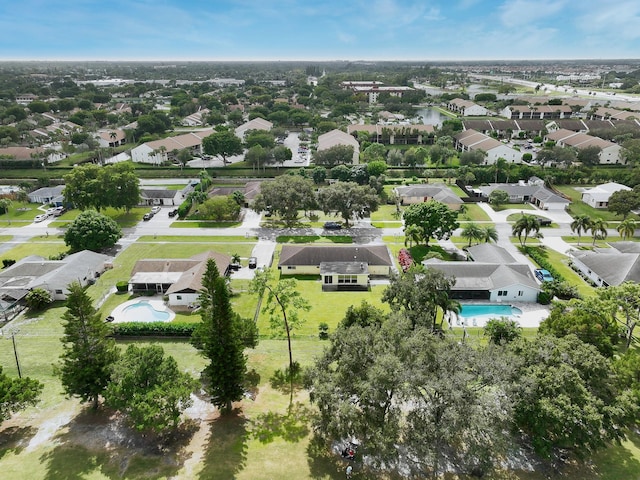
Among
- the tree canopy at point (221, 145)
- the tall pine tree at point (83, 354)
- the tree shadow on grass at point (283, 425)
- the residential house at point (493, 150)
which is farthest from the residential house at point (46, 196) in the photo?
the residential house at point (493, 150)

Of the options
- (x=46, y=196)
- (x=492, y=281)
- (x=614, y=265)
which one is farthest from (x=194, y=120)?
(x=614, y=265)

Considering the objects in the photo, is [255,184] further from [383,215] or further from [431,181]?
[431,181]

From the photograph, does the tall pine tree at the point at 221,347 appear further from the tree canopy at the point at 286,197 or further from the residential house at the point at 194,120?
the residential house at the point at 194,120

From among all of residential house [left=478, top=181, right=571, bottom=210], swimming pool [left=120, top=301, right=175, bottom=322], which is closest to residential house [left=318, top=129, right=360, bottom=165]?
residential house [left=478, top=181, right=571, bottom=210]

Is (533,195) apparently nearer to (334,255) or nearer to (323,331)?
(334,255)

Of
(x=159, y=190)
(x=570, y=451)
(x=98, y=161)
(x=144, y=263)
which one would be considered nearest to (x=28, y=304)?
(x=144, y=263)

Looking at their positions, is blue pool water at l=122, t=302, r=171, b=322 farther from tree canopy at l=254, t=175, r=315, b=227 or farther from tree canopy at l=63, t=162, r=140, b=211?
tree canopy at l=63, t=162, r=140, b=211
